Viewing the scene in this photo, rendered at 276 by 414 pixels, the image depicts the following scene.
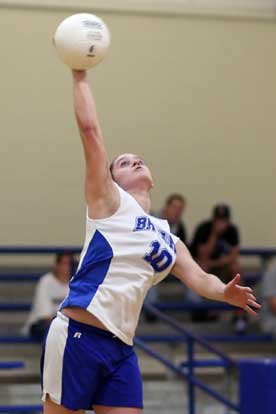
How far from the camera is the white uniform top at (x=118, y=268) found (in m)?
4.56

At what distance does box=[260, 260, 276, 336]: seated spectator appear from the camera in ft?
33.7

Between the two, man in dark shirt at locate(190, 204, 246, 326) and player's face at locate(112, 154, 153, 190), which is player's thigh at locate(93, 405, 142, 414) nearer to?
player's face at locate(112, 154, 153, 190)

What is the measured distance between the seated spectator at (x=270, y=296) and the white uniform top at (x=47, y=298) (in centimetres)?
191

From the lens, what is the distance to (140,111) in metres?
12.1

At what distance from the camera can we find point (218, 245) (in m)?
11.3

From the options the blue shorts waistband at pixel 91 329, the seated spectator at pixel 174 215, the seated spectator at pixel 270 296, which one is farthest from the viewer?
the seated spectator at pixel 174 215

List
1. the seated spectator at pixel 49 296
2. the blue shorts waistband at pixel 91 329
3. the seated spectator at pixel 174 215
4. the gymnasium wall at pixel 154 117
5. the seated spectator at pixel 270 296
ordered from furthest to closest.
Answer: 1. the gymnasium wall at pixel 154 117
2. the seated spectator at pixel 174 215
3. the seated spectator at pixel 270 296
4. the seated spectator at pixel 49 296
5. the blue shorts waistband at pixel 91 329

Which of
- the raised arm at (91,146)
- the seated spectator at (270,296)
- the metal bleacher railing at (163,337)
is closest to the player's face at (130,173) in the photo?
the raised arm at (91,146)

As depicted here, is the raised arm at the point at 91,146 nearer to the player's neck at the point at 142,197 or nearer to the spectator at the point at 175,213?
the player's neck at the point at 142,197

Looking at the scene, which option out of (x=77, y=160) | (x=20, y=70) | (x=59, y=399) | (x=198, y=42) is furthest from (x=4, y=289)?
(x=59, y=399)

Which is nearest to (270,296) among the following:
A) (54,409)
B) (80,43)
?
(54,409)

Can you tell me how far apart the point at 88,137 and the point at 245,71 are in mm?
8024

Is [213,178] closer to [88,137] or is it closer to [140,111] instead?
[140,111]

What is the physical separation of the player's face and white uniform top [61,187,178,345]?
0.17 metres
